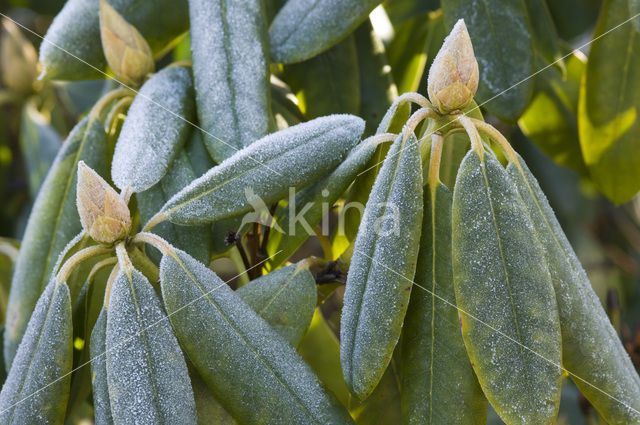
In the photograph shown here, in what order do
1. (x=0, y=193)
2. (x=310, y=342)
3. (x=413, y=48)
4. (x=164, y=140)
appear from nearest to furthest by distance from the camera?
(x=164, y=140) < (x=310, y=342) < (x=413, y=48) < (x=0, y=193)

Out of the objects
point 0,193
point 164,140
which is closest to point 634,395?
point 164,140

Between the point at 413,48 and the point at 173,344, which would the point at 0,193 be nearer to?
the point at 413,48

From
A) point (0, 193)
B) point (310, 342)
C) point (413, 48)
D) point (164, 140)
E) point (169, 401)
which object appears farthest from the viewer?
point (0, 193)

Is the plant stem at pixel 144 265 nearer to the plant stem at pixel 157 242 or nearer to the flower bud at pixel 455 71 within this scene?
the plant stem at pixel 157 242

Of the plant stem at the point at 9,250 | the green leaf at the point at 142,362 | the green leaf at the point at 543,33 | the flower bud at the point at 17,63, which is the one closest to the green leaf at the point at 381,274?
the green leaf at the point at 142,362

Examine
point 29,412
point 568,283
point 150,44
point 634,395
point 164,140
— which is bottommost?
point 634,395

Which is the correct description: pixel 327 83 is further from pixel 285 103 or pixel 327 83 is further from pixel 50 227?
pixel 50 227

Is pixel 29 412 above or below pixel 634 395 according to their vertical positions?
above

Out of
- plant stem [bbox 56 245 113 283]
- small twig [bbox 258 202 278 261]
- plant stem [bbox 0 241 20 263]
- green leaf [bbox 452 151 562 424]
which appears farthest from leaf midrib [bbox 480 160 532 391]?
plant stem [bbox 0 241 20 263]
